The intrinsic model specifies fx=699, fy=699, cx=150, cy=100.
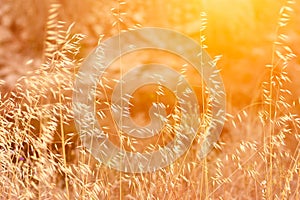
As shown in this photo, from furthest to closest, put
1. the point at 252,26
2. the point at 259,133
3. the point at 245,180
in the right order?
the point at 252,26 < the point at 259,133 < the point at 245,180

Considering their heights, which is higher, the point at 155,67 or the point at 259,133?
the point at 155,67

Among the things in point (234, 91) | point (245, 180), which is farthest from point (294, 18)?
point (245, 180)

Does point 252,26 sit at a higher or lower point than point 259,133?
higher

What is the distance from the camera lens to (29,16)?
3496 mm

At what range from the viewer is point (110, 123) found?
3621 millimetres

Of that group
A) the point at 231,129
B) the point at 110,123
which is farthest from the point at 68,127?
the point at 231,129

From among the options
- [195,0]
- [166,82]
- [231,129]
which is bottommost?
[231,129]

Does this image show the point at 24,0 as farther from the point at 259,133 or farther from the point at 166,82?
the point at 259,133

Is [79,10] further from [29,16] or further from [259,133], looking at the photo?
[259,133]

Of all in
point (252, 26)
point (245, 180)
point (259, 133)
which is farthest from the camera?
point (252, 26)

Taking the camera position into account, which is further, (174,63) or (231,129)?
(231,129)

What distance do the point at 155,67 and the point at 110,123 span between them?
0.38 meters

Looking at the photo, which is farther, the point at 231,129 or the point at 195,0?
the point at 231,129

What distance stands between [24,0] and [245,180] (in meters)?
1.43
